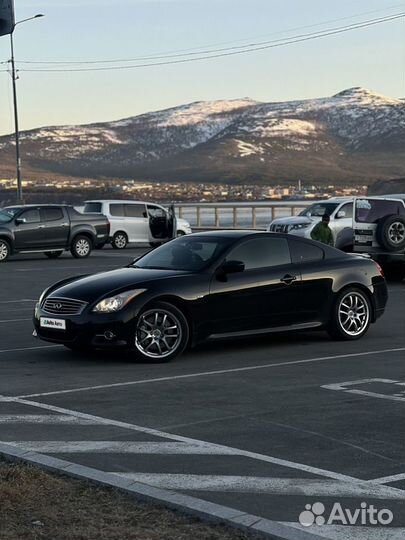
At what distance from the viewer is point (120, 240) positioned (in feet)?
131

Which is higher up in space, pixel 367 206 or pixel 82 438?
pixel 367 206

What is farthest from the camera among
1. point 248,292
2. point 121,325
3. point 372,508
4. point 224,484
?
point 248,292

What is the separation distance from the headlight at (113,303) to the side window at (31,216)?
2172 cm

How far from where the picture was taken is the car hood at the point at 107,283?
12.8 metres

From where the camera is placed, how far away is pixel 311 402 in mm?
10242

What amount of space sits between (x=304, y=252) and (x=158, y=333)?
248 cm

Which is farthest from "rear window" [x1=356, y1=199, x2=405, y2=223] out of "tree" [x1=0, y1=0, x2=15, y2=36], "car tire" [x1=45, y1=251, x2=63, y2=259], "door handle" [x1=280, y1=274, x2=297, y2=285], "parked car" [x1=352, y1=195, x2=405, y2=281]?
"tree" [x1=0, y1=0, x2=15, y2=36]

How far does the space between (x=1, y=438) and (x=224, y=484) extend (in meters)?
2.18

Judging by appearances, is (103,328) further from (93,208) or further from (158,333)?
(93,208)

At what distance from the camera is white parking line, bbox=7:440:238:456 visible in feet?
26.8

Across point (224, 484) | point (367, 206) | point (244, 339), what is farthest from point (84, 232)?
point (224, 484)

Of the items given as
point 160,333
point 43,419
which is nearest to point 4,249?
point 160,333

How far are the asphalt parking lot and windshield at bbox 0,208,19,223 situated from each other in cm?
1906

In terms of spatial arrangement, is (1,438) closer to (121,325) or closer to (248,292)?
A: (121,325)
